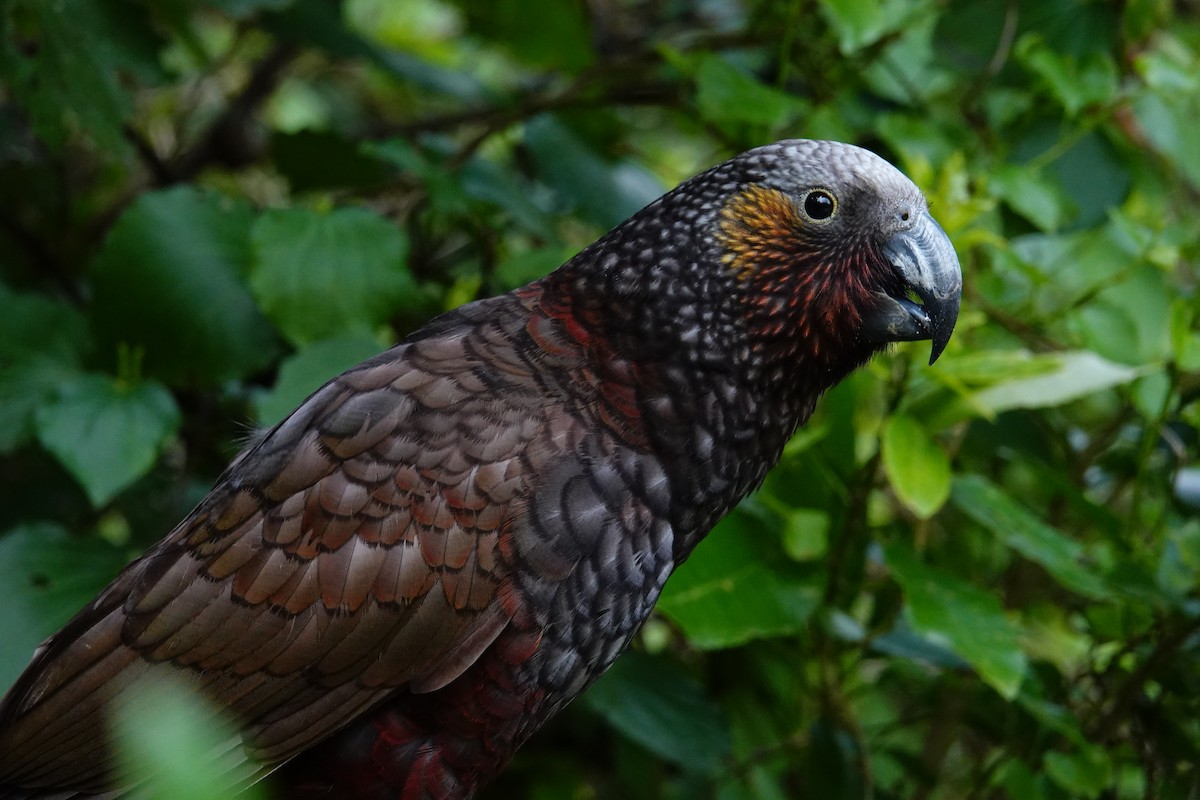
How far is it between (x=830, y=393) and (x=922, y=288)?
A: 2.14 ft

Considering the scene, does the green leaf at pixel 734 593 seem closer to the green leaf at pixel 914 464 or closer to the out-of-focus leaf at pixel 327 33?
the green leaf at pixel 914 464

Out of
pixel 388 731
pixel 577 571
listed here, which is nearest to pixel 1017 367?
pixel 577 571

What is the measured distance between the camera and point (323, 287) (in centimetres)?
224

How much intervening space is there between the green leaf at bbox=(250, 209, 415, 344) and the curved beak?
3.49 feet

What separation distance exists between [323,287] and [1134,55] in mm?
1815

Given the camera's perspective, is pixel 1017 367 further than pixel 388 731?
Yes

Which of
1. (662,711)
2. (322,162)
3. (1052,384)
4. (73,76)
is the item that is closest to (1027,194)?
(1052,384)

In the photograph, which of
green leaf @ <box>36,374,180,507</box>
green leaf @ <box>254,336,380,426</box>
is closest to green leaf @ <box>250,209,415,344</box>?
green leaf @ <box>254,336,380,426</box>

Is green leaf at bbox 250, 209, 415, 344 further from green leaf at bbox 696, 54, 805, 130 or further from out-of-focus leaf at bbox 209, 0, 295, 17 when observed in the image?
green leaf at bbox 696, 54, 805, 130

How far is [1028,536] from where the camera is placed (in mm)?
2035

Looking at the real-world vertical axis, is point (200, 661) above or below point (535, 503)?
below

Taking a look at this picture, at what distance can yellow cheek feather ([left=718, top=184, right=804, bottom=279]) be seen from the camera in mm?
1565

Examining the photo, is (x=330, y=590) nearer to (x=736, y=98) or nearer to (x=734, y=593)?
(x=734, y=593)

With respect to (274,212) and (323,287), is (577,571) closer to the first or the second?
(323,287)
